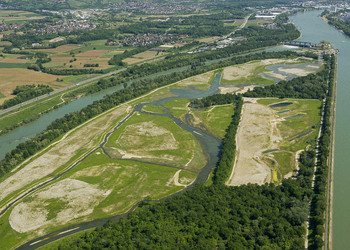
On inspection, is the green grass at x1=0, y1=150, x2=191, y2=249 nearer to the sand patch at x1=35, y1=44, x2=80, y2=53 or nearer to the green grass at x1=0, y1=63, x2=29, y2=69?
the green grass at x1=0, y1=63, x2=29, y2=69

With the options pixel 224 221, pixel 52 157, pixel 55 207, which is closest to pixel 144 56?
pixel 52 157

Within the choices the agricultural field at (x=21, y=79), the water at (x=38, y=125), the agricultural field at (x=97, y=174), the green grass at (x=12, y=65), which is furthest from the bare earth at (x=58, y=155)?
the green grass at (x=12, y=65)

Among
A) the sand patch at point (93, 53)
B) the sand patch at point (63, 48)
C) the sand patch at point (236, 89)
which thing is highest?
the sand patch at point (63, 48)

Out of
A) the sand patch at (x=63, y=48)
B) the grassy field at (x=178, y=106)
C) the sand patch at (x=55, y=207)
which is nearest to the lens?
the sand patch at (x=55, y=207)

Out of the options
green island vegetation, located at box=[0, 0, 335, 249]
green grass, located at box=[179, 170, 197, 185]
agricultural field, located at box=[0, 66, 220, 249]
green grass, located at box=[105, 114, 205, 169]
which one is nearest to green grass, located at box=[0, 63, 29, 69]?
green island vegetation, located at box=[0, 0, 335, 249]

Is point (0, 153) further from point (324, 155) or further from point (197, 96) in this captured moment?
point (324, 155)

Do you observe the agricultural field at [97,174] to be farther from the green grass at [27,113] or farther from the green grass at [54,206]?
the green grass at [27,113]

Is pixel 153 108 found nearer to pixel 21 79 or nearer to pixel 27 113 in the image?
pixel 27 113

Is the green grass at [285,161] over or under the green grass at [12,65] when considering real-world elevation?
under
